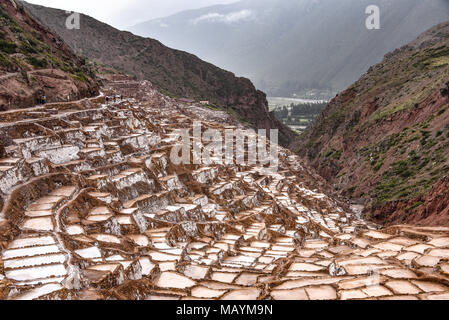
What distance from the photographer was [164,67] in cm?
14175

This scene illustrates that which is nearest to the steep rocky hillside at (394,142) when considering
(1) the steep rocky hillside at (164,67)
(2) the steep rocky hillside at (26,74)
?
(2) the steep rocky hillside at (26,74)

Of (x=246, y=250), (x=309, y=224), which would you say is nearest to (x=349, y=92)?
(x=309, y=224)

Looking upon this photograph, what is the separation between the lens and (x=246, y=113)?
488ft

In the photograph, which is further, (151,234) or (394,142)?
(394,142)

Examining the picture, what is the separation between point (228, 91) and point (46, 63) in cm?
11512

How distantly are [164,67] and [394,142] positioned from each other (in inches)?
3992

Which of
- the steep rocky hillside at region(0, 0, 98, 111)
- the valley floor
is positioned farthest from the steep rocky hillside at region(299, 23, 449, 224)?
the steep rocky hillside at region(0, 0, 98, 111)

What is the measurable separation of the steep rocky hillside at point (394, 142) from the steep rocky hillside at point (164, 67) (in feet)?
133

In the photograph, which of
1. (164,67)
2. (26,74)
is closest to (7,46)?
(26,74)

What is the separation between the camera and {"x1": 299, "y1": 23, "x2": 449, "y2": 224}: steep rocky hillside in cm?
4269

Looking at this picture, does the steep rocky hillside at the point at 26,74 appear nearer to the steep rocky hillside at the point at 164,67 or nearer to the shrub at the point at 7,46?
the shrub at the point at 7,46

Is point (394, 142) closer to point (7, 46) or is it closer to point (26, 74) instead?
point (26, 74)
